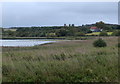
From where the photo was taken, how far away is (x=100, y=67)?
22.5 ft

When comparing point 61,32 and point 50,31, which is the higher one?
point 50,31

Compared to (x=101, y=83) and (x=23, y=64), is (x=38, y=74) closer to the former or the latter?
(x=23, y=64)

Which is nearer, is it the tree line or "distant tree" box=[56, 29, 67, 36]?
the tree line

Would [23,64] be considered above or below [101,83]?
above

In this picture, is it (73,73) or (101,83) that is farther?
(73,73)

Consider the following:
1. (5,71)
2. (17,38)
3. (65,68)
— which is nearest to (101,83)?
(65,68)

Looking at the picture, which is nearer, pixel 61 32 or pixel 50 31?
pixel 50 31

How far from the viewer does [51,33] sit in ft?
118

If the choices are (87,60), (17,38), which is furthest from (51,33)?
(87,60)

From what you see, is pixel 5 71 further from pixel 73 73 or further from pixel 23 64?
pixel 73 73

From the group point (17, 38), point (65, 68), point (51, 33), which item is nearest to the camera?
point (65, 68)

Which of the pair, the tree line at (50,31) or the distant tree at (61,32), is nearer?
the tree line at (50,31)

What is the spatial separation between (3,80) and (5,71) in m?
0.69

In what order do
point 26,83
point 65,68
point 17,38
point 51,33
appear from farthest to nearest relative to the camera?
1. point 51,33
2. point 17,38
3. point 65,68
4. point 26,83
